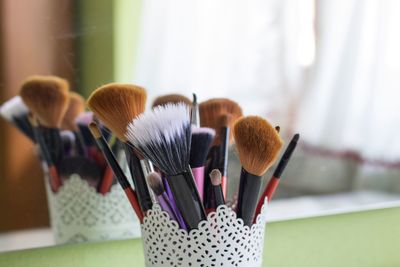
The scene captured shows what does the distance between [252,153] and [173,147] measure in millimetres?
78

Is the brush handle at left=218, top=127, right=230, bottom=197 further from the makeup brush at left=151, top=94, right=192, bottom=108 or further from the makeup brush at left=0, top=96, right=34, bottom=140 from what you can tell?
the makeup brush at left=0, top=96, right=34, bottom=140

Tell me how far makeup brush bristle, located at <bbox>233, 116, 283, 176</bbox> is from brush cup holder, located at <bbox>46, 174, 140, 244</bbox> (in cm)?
17

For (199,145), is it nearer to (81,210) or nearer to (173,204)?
(173,204)

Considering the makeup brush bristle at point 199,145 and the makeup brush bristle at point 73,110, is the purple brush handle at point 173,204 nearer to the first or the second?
the makeup brush bristle at point 199,145

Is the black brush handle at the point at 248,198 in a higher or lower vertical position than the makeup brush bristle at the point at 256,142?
lower

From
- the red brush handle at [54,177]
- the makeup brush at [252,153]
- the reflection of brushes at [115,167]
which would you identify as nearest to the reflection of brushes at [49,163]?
the red brush handle at [54,177]

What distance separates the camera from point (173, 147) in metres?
0.53

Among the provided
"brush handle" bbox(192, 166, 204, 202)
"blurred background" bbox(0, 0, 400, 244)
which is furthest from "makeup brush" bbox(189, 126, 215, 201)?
"blurred background" bbox(0, 0, 400, 244)

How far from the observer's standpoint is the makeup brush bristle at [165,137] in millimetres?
530

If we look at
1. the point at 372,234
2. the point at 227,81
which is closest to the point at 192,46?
the point at 227,81

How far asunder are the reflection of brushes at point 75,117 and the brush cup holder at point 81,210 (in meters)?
0.03

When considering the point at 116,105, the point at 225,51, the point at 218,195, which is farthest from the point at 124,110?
the point at 225,51

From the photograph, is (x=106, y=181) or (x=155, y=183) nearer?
(x=155, y=183)

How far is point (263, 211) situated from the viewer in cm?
60
